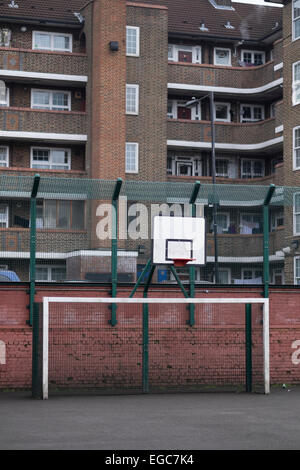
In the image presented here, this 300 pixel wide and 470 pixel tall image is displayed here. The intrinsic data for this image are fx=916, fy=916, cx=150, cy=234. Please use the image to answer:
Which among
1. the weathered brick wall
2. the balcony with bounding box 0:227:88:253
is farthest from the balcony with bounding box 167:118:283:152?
the balcony with bounding box 0:227:88:253

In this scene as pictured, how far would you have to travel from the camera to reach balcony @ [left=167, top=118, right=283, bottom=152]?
45.2 m

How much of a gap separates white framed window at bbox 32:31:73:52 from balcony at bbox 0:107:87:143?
422 cm

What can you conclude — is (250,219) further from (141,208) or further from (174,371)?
(174,371)

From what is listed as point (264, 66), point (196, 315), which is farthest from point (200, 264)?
point (264, 66)

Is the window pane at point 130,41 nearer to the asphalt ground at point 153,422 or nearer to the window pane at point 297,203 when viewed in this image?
the window pane at point 297,203

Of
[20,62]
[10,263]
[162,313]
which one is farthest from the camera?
[20,62]

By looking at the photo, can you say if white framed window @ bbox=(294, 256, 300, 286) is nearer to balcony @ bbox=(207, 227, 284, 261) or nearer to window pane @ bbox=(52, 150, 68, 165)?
balcony @ bbox=(207, 227, 284, 261)

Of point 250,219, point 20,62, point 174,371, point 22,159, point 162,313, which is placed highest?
point 20,62

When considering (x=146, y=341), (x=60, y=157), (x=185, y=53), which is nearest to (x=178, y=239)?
(x=146, y=341)

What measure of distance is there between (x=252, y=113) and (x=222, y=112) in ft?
5.36

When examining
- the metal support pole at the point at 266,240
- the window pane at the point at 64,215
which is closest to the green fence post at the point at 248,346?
the metal support pole at the point at 266,240

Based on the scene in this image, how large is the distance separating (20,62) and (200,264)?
91.9 ft

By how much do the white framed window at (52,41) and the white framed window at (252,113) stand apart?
9.72 m

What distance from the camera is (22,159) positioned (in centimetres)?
4359
